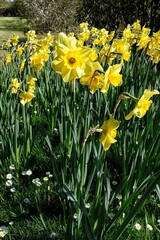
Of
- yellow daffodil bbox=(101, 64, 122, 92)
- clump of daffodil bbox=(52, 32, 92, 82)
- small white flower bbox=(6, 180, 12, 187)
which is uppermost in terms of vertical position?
clump of daffodil bbox=(52, 32, 92, 82)

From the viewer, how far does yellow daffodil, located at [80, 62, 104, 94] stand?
1.43 meters

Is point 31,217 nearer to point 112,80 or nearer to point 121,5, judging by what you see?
point 112,80

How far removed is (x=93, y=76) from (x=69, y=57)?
0.15 metres

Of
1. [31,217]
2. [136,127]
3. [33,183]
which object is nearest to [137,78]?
[136,127]

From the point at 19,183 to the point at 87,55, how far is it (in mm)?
1231

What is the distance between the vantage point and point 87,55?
4.53 feet

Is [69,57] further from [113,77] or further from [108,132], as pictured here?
[108,132]

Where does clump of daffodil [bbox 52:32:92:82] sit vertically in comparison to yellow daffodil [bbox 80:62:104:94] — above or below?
above

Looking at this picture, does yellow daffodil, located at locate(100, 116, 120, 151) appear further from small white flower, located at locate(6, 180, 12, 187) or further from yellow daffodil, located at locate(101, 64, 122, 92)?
small white flower, located at locate(6, 180, 12, 187)

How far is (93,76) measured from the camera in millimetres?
1445

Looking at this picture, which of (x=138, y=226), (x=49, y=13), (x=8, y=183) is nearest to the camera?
(x=138, y=226)

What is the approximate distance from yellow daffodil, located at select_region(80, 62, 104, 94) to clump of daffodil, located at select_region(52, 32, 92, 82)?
44 millimetres

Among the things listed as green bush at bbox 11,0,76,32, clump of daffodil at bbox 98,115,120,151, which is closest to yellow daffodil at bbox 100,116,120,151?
clump of daffodil at bbox 98,115,120,151

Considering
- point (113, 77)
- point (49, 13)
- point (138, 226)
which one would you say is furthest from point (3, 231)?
point (49, 13)
